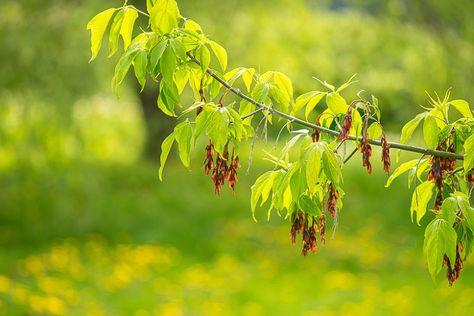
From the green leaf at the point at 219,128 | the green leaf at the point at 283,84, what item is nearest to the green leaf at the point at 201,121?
the green leaf at the point at 219,128

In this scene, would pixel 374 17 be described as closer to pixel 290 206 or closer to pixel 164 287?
pixel 164 287

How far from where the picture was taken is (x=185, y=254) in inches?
376

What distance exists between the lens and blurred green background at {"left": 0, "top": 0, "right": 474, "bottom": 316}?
25.1 ft

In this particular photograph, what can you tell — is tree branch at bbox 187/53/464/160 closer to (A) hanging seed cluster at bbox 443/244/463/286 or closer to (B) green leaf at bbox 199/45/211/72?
(B) green leaf at bbox 199/45/211/72

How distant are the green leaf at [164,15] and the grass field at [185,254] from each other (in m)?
5.25

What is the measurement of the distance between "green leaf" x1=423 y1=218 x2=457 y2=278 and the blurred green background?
17.1 ft

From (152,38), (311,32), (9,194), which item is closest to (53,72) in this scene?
(9,194)

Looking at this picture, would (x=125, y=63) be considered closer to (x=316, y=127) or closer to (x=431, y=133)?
(x=316, y=127)

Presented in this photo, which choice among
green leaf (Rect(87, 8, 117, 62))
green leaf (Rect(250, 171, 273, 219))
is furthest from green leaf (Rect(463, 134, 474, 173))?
green leaf (Rect(87, 8, 117, 62))

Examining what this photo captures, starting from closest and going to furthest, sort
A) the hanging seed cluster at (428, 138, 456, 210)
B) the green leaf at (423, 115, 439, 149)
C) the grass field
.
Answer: the hanging seed cluster at (428, 138, 456, 210), the green leaf at (423, 115, 439, 149), the grass field

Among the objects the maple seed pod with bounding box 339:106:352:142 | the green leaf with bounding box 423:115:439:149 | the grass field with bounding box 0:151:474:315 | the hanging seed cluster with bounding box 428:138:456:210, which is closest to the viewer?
the maple seed pod with bounding box 339:106:352:142

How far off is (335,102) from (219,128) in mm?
427

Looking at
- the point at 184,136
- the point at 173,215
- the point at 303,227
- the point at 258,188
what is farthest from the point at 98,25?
the point at 173,215

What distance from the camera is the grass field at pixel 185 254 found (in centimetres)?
740
